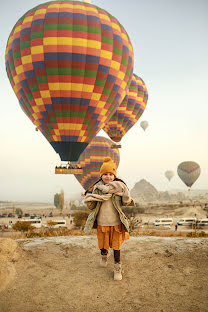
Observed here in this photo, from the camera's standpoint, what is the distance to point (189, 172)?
6228 centimetres

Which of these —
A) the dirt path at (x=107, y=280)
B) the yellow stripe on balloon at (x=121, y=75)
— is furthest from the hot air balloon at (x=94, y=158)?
the dirt path at (x=107, y=280)

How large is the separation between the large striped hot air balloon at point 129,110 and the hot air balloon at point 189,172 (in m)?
41.8

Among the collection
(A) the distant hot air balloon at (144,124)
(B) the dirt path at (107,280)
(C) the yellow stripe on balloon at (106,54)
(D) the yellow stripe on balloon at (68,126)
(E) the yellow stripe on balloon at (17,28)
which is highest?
(A) the distant hot air balloon at (144,124)

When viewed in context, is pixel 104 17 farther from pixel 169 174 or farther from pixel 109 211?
pixel 169 174

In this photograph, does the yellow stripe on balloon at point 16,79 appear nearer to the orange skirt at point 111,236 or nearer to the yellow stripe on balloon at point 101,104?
the yellow stripe on balloon at point 101,104

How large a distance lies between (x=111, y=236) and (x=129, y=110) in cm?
2059

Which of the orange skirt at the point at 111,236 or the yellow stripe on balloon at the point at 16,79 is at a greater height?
the yellow stripe on balloon at the point at 16,79

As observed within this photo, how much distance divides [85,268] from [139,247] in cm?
165

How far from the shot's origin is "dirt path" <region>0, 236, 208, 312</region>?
3.69 m

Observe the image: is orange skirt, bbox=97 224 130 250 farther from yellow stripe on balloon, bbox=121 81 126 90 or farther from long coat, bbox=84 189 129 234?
yellow stripe on balloon, bbox=121 81 126 90

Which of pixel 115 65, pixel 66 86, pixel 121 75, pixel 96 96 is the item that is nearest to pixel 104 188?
pixel 66 86

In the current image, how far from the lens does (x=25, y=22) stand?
13789 mm

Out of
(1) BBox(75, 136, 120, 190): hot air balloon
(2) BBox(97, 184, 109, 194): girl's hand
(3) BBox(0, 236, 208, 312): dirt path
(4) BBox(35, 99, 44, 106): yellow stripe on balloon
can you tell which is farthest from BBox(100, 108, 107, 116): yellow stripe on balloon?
(1) BBox(75, 136, 120, 190): hot air balloon

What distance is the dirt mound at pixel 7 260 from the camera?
4.25 metres
